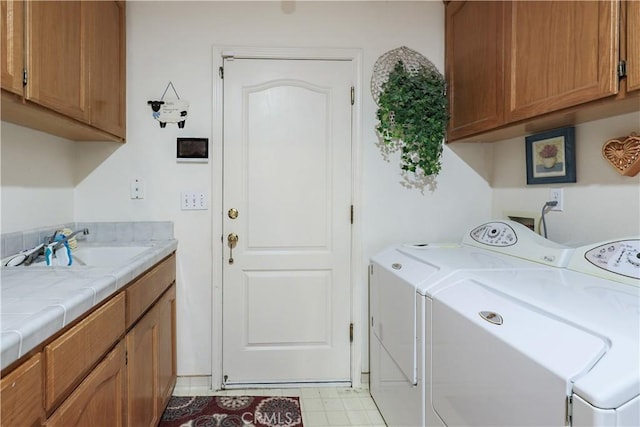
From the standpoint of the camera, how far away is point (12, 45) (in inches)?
48.8

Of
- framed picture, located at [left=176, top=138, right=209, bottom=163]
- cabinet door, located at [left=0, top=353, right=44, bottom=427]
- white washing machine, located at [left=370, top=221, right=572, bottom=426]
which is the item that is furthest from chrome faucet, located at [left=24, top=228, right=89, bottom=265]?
white washing machine, located at [left=370, top=221, right=572, bottom=426]

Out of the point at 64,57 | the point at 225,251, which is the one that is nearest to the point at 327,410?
the point at 225,251

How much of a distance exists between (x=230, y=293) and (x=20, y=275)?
3.94ft

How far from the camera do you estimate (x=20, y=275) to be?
1.31m

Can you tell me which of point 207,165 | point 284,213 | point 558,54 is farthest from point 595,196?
point 207,165

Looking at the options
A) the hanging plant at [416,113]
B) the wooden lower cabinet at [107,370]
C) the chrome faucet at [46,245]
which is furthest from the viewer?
the hanging plant at [416,113]

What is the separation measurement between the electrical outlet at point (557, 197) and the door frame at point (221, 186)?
40.3 inches

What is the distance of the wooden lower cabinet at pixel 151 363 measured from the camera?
1.51 meters

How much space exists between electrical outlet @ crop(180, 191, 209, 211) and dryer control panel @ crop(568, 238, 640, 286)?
188cm

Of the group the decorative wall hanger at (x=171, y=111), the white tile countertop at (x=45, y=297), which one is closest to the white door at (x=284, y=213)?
the decorative wall hanger at (x=171, y=111)

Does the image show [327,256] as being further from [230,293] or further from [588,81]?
[588,81]

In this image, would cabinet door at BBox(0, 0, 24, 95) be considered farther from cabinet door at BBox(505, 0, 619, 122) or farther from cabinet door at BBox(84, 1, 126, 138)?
cabinet door at BBox(505, 0, 619, 122)

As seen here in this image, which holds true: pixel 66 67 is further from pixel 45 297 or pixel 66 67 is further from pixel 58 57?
pixel 45 297

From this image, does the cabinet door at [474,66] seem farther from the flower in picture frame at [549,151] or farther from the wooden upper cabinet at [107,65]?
the wooden upper cabinet at [107,65]
